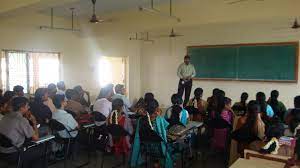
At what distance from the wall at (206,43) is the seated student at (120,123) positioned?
14.3 ft

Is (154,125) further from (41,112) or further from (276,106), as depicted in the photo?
(276,106)

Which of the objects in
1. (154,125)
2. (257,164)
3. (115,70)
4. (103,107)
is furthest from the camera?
(115,70)

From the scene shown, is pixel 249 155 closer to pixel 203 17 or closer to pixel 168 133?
pixel 168 133

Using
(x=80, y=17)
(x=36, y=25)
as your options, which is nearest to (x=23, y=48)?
(x=36, y=25)

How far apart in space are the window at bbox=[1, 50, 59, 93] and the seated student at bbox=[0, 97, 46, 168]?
3.60 metres

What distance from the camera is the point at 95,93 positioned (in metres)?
8.62

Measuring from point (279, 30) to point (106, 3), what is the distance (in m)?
4.67

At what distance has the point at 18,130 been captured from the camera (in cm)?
314

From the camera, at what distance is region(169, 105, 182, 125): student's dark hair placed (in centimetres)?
401

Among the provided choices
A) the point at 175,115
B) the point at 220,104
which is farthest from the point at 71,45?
the point at 220,104

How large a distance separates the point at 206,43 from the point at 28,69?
528 cm

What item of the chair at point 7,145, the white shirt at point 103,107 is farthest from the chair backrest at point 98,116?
the chair at point 7,145

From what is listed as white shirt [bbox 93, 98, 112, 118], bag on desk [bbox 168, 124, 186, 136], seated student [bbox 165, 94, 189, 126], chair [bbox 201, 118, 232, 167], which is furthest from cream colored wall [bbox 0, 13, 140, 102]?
chair [bbox 201, 118, 232, 167]

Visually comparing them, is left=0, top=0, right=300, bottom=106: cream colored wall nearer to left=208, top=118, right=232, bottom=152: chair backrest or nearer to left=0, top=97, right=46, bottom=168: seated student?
left=0, top=97, right=46, bottom=168: seated student
